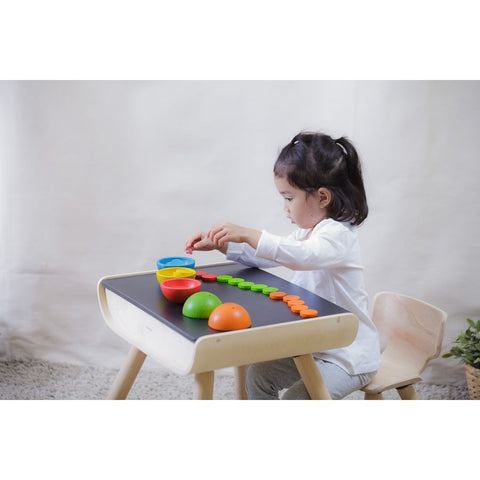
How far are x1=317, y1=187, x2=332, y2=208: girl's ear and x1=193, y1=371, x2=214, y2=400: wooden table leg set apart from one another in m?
0.44

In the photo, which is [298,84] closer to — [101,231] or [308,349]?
[101,231]

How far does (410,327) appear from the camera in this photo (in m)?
1.38

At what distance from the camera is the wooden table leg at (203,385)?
3.34 ft

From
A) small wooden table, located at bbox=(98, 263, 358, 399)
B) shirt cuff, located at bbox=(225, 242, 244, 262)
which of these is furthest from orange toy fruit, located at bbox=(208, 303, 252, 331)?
shirt cuff, located at bbox=(225, 242, 244, 262)

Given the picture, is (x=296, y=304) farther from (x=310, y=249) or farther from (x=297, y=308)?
(x=310, y=249)

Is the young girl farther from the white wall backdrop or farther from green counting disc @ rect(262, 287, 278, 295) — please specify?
the white wall backdrop

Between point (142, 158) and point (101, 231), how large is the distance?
25cm

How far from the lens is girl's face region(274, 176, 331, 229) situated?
4.17 ft

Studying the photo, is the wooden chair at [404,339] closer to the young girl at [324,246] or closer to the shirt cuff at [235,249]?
the young girl at [324,246]

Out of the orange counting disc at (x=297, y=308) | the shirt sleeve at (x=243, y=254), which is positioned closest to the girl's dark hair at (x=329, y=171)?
the shirt sleeve at (x=243, y=254)

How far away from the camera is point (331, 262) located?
119 cm

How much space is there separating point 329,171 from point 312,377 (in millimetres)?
431

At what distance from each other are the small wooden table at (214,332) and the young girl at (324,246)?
0.32 ft

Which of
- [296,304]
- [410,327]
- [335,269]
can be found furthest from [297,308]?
[410,327]
